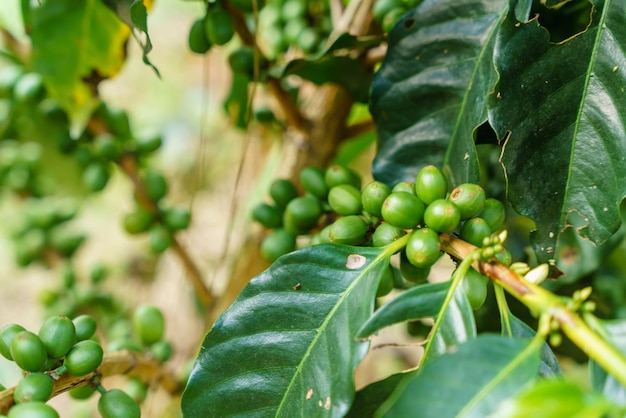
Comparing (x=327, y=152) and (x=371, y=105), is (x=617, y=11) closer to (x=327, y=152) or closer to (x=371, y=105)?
(x=371, y=105)

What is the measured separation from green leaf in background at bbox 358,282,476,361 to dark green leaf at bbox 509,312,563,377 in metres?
0.06

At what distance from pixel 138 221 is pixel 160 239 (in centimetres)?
7

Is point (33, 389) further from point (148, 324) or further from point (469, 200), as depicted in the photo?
point (469, 200)

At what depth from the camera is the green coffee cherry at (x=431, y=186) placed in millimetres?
743

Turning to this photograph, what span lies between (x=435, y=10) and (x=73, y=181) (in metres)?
1.03

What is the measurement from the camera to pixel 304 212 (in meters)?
0.98

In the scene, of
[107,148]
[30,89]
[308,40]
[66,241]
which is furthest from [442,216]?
[66,241]

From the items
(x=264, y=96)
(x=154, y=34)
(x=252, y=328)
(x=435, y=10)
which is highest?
(x=435, y=10)

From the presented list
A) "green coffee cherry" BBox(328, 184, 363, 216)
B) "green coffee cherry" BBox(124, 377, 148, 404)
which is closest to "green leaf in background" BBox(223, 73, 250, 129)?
"green coffee cherry" BBox(328, 184, 363, 216)

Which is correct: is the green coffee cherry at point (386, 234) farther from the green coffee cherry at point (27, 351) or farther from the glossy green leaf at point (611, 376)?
the green coffee cherry at point (27, 351)

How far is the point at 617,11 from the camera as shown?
0.77 meters

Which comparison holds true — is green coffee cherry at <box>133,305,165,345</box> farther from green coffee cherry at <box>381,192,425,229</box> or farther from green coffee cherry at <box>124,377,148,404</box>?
green coffee cherry at <box>381,192,425,229</box>

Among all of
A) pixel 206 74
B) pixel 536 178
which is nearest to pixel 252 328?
pixel 536 178

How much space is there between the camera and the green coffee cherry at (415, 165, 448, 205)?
74 centimetres
